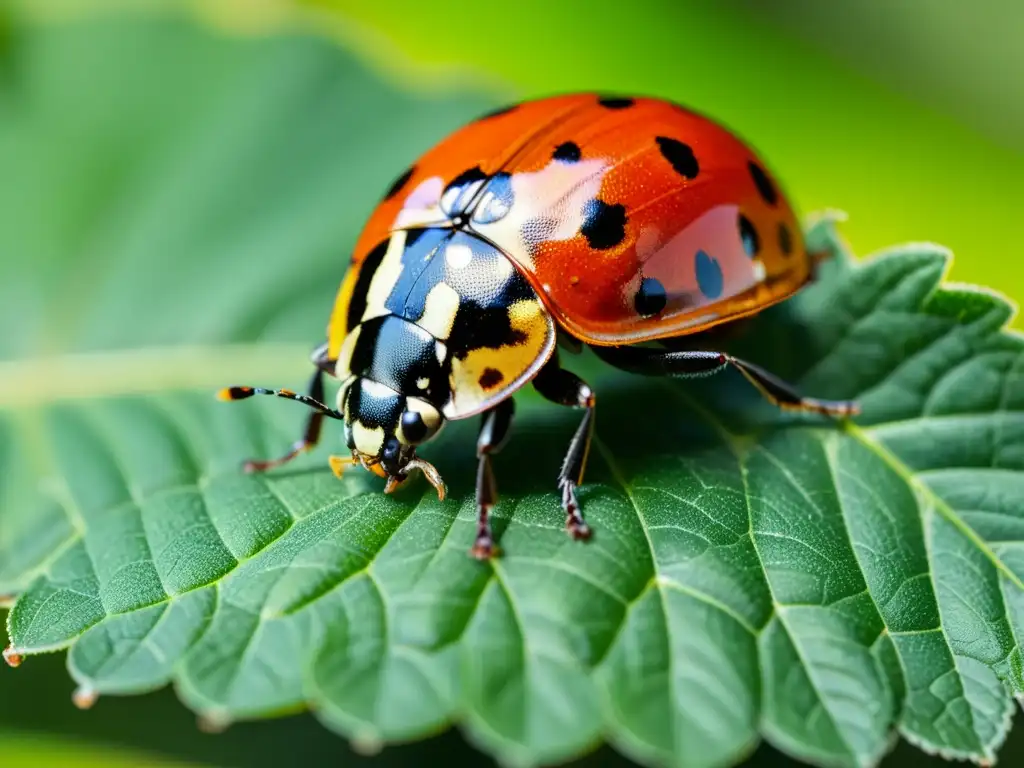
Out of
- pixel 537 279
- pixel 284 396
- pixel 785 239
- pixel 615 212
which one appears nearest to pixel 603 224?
pixel 615 212

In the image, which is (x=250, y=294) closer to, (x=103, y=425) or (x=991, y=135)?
(x=103, y=425)

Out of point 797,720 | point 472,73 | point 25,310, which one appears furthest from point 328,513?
point 472,73

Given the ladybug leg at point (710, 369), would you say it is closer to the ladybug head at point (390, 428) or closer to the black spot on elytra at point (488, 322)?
the black spot on elytra at point (488, 322)

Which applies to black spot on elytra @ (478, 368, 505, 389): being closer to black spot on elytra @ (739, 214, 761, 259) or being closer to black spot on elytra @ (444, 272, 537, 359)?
black spot on elytra @ (444, 272, 537, 359)

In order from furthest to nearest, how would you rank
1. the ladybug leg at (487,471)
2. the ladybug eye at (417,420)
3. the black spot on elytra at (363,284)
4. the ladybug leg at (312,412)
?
the ladybug leg at (312,412)
the black spot on elytra at (363,284)
the ladybug eye at (417,420)
the ladybug leg at (487,471)

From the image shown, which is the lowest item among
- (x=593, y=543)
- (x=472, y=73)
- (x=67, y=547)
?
(x=67, y=547)

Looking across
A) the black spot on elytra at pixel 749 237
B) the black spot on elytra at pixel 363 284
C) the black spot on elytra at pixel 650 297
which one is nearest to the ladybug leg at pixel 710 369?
the black spot on elytra at pixel 650 297

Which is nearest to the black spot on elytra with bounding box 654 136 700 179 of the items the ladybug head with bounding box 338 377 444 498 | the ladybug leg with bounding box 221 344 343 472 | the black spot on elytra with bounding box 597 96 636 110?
the black spot on elytra with bounding box 597 96 636 110
